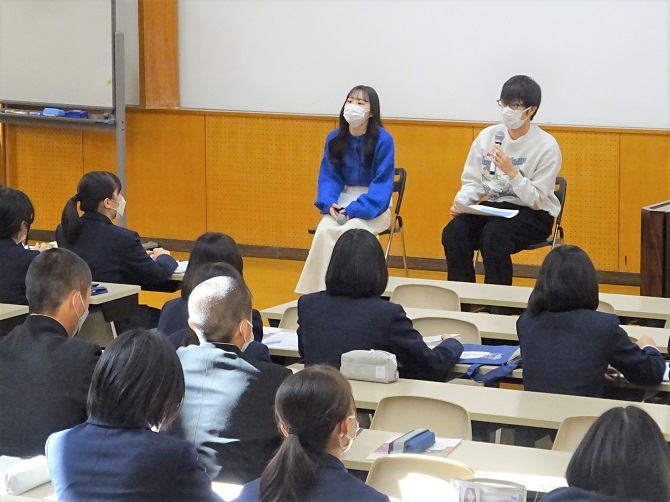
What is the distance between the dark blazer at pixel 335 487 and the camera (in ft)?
7.89

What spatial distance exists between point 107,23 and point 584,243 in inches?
170

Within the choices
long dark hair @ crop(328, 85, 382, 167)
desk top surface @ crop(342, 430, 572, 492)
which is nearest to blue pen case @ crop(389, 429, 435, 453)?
desk top surface @ crop(342, 430, 572, 492)

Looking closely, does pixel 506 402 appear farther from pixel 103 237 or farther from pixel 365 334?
pixel 103 237

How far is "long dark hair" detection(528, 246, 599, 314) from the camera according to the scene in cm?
404

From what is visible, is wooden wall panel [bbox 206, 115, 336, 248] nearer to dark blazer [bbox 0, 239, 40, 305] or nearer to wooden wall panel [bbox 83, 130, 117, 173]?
wooden wall panel [bbox 83, 130, 117, 173]

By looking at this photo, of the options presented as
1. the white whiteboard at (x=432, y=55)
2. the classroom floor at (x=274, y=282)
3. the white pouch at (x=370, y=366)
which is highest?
the white whiteboard at (x=432, y=55)

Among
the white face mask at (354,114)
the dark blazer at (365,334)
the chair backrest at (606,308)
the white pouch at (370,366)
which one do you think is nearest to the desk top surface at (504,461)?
the white pouch at (370,366)

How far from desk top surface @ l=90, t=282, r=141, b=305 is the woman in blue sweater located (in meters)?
1.59

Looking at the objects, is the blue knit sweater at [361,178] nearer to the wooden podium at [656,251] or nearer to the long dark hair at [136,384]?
the wooden podium at [656,251]

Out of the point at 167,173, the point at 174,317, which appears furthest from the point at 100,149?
the point at 174,317

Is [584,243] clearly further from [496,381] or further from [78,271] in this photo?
[78,271]

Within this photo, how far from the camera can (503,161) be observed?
264 inches

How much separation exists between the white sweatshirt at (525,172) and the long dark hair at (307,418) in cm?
444

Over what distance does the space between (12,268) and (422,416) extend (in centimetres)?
272
